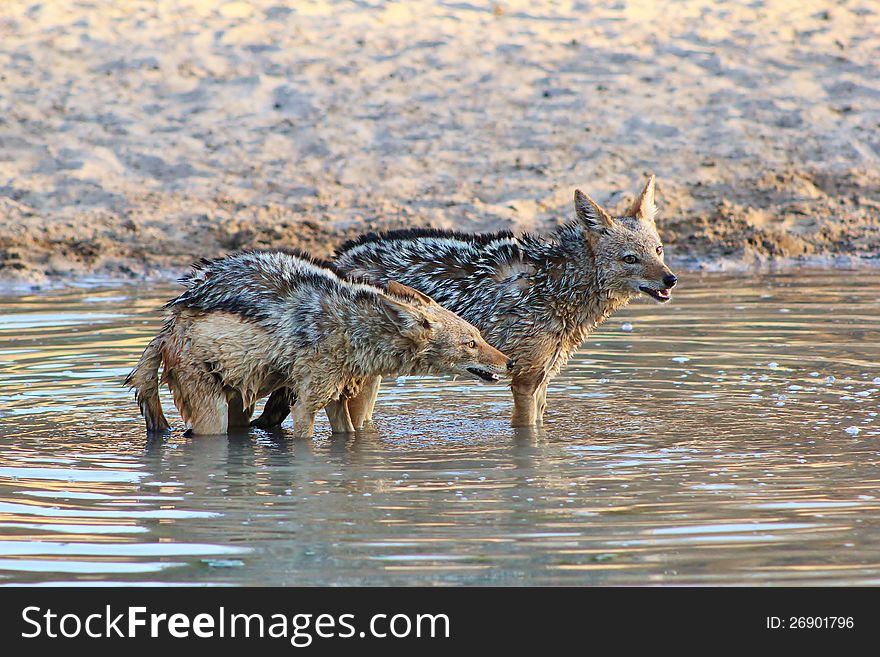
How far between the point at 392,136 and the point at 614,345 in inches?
313

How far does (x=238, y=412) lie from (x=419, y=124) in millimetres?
11184

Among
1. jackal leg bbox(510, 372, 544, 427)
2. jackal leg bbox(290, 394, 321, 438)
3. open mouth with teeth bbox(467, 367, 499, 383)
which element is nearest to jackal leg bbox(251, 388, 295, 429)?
jackal leg bbox(290, 394, 321, 438)

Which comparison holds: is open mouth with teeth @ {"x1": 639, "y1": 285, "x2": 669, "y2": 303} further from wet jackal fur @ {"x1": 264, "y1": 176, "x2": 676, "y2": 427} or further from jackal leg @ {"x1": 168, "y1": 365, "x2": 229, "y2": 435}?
jackal leg @ {"x1": 168, "y1": 365, "x2": 229, "y2": 435}

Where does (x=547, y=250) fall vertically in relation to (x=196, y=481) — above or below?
above

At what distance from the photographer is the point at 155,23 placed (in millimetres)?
22141

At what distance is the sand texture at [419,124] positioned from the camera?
61.1 feet

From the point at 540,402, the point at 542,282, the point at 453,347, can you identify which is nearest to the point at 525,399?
the point at 540,402

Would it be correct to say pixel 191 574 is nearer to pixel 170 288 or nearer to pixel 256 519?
pixel 256 519

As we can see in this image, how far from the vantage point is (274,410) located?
33.3 feet

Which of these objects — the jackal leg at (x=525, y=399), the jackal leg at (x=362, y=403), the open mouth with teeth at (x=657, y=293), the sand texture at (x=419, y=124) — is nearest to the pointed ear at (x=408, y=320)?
the jackal leg at (x=362, y=403)

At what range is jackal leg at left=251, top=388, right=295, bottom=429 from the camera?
10141 millimetres

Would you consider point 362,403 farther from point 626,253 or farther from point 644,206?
point 644,206

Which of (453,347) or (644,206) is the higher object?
(644,206)
